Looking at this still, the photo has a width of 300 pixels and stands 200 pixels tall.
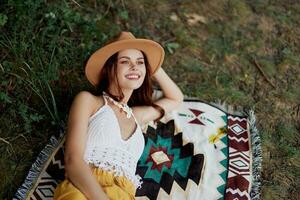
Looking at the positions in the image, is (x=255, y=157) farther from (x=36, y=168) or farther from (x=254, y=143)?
(x=36, y=168)

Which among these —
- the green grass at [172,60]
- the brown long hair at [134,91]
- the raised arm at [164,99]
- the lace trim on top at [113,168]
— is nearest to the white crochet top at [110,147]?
the lace trim on top at [113,168]

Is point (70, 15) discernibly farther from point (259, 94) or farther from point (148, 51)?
point (259, 94)

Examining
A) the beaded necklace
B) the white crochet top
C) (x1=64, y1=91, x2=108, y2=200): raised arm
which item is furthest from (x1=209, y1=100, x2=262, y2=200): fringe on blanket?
(x1=64, y1=91, x2=108, y2=200): raised arm

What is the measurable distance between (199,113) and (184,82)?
1.28ft

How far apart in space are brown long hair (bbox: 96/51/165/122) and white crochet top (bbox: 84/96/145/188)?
15cm

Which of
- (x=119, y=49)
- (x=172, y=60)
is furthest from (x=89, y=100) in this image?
(x=172, y=60)

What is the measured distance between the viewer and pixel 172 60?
387 centimetres

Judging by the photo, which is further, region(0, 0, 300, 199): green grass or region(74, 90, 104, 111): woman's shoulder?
region(0, 0, 300, 199): green grass

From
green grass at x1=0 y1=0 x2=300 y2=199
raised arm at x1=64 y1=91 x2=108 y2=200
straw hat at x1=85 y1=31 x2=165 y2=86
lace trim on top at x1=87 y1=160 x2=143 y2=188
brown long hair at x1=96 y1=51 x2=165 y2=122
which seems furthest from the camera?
green grass at x1=0 y1=0 x2=300 y2=199

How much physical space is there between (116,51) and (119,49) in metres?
0.02

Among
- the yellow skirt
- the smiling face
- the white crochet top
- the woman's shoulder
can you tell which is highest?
the smiling face

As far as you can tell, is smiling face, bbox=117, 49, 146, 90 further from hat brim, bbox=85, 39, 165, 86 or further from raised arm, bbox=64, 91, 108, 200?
raised arm, bbox=64, 91, 108, 200

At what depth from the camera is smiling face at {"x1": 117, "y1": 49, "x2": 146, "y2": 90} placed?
283 cm

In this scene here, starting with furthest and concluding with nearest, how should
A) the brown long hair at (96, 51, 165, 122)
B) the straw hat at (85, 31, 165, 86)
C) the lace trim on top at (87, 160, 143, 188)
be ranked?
1. the brown long hair at (96, 51, 165, 122)
2. the straw hat at (85, 31, 165, 86)
3. the lace trim on top at (87, 160, 143, 188)
